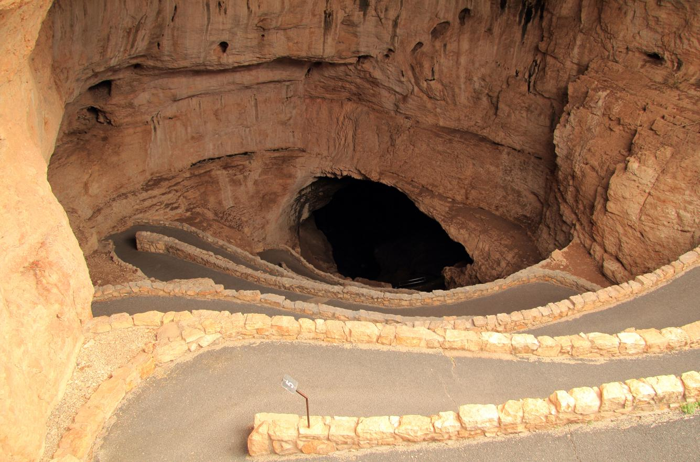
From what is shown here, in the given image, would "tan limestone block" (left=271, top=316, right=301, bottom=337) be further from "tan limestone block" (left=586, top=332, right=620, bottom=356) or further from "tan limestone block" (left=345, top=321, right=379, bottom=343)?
"tan limestone block" (left=586, top=332, right=620, bottom=356)

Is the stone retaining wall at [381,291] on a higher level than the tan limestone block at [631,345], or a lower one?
lower

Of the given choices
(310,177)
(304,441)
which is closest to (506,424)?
(304,441)

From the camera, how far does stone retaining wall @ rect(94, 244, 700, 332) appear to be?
26.5ft

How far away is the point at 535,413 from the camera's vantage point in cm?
526

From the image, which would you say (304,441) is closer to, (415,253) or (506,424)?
(506,424)

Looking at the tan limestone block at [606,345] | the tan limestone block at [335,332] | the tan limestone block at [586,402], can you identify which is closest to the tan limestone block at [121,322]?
the tan limestone block at [335,332]

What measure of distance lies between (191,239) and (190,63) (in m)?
4.65

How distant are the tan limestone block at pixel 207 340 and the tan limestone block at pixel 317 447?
1.95 meters

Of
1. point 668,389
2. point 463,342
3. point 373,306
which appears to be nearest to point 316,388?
point 463,342

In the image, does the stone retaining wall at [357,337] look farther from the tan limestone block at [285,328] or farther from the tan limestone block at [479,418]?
the tan limestone block at [479,418]

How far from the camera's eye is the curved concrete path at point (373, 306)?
34.6ft

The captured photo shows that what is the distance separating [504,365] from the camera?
635cm

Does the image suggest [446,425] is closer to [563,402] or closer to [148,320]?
[563,402]

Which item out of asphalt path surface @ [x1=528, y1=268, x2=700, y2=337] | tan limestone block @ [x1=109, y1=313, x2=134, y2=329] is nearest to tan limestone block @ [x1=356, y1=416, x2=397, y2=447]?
tan limestone block @ [x1=109, y1=313, x2=134, y2=329]
